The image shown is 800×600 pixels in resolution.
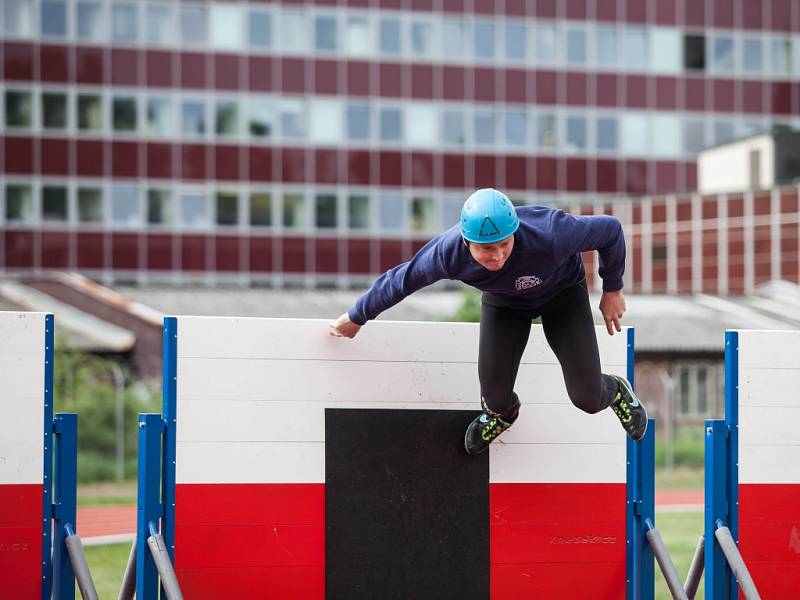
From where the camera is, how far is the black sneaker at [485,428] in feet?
23.6

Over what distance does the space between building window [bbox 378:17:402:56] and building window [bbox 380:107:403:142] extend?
2026 millimetres

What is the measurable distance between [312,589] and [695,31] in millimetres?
45575

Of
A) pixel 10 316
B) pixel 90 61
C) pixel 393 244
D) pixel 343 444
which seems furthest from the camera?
pixel 393 244

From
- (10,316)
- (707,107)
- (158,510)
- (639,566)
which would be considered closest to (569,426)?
(639,566)

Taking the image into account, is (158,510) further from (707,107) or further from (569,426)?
(707,107)

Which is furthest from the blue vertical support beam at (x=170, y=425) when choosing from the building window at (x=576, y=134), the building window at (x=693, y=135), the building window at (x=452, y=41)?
the building window at (x=693, y=135)

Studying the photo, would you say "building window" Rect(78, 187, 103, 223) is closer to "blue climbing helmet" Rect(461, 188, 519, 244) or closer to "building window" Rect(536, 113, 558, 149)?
"building window" Rect(536, 113, 558, 149)

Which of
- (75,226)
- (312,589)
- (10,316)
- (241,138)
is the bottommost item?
(312,589)

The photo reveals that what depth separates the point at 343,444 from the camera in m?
7.23

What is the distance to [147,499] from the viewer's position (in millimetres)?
6719

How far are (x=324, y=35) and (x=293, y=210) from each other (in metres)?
6.14

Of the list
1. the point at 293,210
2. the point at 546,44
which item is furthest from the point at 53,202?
the point at 546,44

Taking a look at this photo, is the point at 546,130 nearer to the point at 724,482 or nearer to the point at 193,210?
the point at 193,210

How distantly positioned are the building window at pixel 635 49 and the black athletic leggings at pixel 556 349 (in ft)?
142
